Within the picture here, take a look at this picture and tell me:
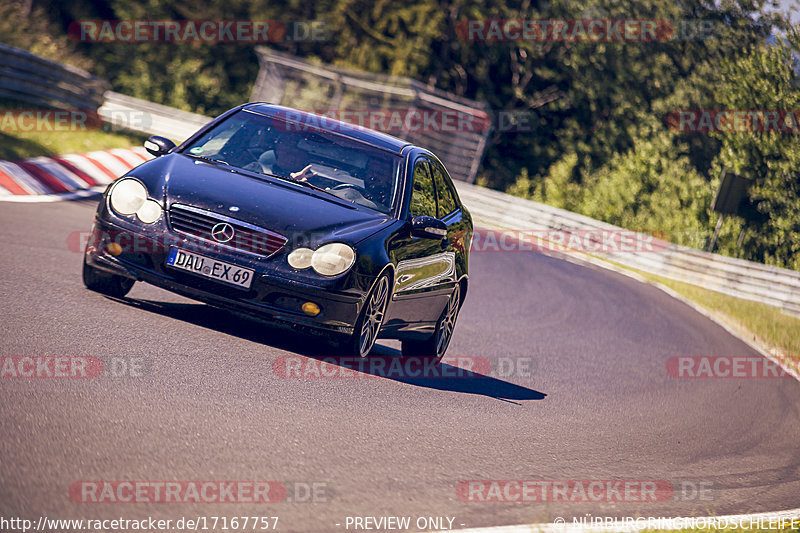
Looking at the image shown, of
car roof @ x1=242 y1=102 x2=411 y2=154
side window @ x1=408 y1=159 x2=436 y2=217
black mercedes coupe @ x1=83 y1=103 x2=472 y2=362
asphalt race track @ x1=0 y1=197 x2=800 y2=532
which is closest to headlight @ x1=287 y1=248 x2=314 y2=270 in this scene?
black mercedes coupe @ x1=83 y1=103 x2=472 y2=362

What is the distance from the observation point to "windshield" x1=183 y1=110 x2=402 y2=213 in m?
8.33

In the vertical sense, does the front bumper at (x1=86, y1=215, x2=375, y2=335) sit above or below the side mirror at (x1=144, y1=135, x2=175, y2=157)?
below

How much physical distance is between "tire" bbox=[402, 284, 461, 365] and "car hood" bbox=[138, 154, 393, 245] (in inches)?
68.6

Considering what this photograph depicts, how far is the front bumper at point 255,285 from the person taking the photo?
7320 mm

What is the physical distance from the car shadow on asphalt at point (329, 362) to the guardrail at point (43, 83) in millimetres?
12345

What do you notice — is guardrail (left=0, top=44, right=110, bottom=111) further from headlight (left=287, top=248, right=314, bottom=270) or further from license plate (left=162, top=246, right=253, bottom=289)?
headlight (left=287, top=248, right=314, bottom=270)

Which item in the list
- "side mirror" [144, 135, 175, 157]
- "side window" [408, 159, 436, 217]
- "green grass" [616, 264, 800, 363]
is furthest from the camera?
"green grass" [616, 264, 800, 363]

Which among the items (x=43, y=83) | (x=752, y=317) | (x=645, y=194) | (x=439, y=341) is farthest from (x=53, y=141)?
(x=645, y=194)

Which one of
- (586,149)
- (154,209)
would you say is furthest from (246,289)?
(586,149)

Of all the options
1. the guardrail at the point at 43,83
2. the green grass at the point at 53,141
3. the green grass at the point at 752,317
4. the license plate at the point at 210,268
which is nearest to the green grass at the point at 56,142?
the green grass at the point at 53,141

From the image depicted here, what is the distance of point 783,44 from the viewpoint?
3619cm

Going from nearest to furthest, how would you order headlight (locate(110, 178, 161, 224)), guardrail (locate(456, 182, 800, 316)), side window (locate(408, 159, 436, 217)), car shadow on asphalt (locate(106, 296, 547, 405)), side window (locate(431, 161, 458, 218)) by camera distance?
headlight (locate(110, 178, 161, 224))
car shadow on asphalt (locate(106, 296, 547, 405))
side window (locate(408, 159, 436, 217))
side window (locate(431, 161, 458, 218))
guardrail (locate(456, 182, 800, 316))

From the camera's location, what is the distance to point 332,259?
7387mm

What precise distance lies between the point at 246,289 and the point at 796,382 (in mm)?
9025
